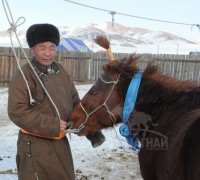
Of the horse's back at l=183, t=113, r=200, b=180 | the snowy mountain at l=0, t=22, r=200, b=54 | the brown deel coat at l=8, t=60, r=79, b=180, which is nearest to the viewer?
the horse's back at l=183, t=113, r=200, b=180

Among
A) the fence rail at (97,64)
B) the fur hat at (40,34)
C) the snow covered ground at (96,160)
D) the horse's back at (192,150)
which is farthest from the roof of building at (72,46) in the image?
the horse's back at (192,150)

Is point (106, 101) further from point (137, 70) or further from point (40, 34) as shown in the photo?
point (40, 34)

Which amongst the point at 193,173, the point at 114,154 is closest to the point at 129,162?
the point at 114,154

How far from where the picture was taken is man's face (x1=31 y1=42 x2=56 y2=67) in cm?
263

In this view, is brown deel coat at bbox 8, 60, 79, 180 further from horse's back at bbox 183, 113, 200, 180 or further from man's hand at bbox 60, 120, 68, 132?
horse's back at bbox 183, 113, 200, 180

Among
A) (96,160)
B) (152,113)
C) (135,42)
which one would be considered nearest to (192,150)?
(152,113)

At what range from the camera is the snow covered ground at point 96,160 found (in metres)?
4.64

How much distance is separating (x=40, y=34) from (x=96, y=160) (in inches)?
124

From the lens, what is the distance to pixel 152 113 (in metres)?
2.53

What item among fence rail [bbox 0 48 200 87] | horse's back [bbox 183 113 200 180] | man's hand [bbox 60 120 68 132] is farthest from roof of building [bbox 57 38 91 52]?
horse's back [bbox 183 113 200 180]

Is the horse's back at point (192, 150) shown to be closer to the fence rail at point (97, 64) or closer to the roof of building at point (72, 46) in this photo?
the fence rail at point (97, 64)

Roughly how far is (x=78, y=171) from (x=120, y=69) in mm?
2604

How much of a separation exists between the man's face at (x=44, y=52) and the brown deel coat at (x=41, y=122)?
0.06 meters

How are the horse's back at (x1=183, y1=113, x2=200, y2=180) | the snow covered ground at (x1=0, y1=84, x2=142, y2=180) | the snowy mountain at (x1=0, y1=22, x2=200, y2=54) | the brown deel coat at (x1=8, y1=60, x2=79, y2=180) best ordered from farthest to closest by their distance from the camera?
the snowy mountain at (x1=0, y1=22, x2=200, y2=54) < the snow covered ground at (x1=0, y1=84, x2=142, y2=180) < the brown deel coat at (x1=8, y1=60, x2=79, y2=180) < the horse's back at (x1=183, y1=113, x2=200, y2=180)
